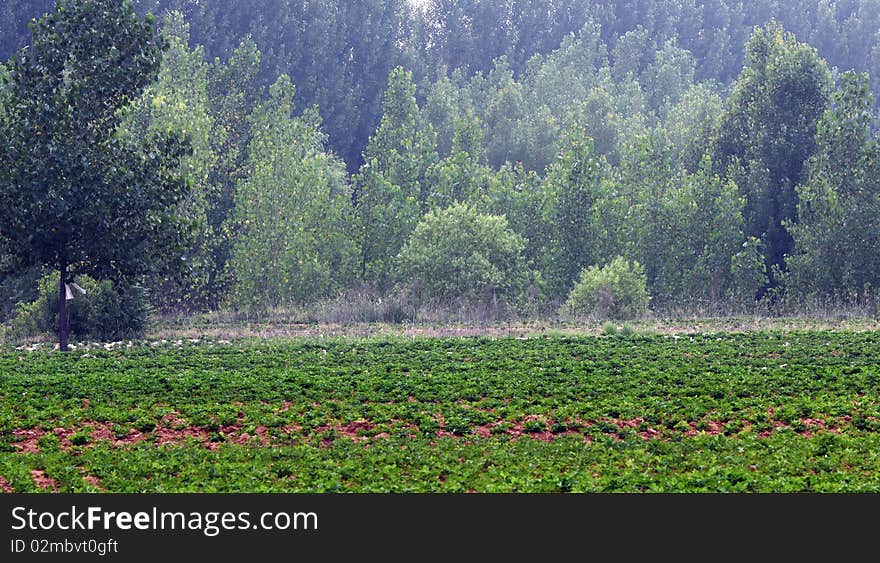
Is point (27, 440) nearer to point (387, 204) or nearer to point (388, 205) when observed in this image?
point (388, 205)

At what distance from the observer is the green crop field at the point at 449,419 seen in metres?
15.4

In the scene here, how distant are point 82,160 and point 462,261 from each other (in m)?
15.5

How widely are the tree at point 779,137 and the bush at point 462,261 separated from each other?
1167 centimetres

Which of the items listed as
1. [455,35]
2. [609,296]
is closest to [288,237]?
[609,296]

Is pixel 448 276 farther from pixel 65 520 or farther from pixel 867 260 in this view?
pixel 65 520

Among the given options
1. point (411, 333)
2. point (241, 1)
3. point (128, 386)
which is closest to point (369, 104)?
point (241, 1)

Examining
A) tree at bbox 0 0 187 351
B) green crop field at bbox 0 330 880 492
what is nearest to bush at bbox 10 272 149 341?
tree at bbox 0 0 187 351

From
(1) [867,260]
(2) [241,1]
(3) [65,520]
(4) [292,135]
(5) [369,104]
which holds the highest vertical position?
(2) [241,1]

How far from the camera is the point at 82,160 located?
90.3 ft

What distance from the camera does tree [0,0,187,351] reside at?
27.5 m

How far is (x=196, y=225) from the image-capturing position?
93.5 ft

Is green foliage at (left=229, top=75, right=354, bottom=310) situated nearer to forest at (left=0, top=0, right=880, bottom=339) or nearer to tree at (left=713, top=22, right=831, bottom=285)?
forest at (left=0, top=0, right=880, bottom=339)

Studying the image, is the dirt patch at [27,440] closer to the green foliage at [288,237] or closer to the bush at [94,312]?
the bush at [94,312]

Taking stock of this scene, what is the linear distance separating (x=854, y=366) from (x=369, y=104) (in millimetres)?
58185
